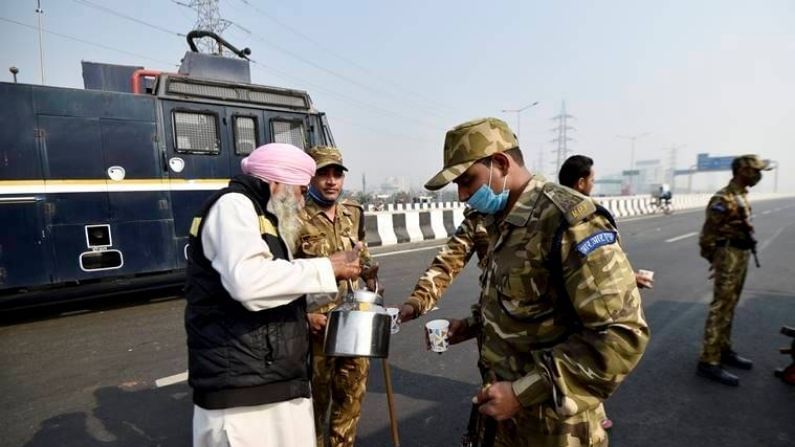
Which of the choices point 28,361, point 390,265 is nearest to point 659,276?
point 390,265

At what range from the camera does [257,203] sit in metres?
1.68

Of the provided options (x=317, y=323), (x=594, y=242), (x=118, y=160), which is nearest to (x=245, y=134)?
(x=118, y=160)

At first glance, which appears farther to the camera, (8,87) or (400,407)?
(8,87)

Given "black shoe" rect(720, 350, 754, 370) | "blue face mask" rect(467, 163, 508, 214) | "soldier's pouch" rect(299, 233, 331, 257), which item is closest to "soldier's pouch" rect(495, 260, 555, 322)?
"blue face mask" rect(467, 163, 508, 214)

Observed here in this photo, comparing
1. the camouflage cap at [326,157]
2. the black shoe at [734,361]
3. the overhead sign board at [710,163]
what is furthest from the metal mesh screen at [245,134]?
the overhead sign board at [710,163]

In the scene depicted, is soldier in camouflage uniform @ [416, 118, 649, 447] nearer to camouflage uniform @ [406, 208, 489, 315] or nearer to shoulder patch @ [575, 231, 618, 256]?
shoulder patch @ [575, 231, 618, 256]

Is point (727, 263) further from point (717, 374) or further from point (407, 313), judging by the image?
point (407, 313)

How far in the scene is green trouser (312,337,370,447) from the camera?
2.54 m

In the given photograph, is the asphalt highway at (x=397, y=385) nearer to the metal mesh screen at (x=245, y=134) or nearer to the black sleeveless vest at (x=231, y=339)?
the black sleeveless vest at (x=231, y=339)

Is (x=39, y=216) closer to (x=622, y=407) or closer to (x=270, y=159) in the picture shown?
(x=270, y=159)

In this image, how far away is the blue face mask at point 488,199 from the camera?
1.61 meters

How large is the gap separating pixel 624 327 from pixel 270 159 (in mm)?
1456

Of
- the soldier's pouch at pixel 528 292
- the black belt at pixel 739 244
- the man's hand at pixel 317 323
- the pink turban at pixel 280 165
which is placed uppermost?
the pink turban at pixel 280 165

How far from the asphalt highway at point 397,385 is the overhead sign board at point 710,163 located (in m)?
92.6
